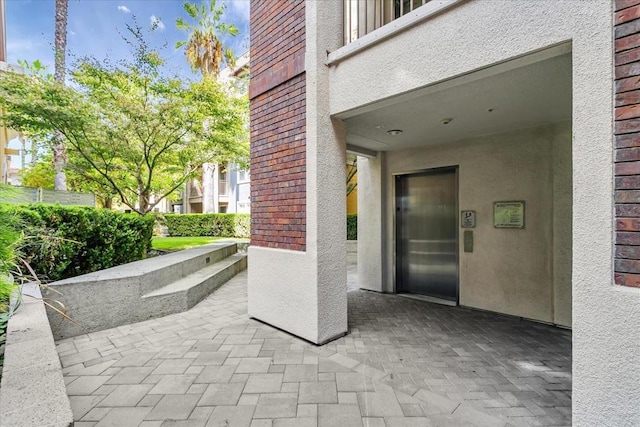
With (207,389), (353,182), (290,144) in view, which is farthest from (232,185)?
(207,389)

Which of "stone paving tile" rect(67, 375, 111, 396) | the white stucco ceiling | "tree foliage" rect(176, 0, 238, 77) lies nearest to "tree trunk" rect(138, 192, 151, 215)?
"stone paving tile" rect(67, 375, 111, 396)

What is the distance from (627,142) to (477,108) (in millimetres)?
1992

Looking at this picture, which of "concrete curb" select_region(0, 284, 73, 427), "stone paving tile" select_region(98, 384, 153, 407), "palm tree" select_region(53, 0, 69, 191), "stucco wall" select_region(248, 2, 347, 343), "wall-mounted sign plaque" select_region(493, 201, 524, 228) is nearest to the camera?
"concrete curb" select_region(0, 284, 73, 427)

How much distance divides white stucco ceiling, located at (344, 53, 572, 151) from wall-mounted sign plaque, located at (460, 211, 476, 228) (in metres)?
1.29

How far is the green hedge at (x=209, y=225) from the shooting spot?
16.4 m

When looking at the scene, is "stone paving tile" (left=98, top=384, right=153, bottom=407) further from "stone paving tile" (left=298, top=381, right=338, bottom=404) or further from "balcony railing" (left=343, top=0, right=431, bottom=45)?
"balcony railing" (left=343, top=0, right=431, bottom=45)

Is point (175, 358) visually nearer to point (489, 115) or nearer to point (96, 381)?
point (96, 381)

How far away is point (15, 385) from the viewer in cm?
152

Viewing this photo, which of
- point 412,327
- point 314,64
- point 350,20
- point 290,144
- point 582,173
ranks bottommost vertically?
point 412,327

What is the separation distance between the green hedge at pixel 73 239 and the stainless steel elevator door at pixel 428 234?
543 centimetres

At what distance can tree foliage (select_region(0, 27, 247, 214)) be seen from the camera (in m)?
6.16

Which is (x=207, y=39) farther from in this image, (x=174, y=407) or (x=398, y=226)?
(x=174, y=407)

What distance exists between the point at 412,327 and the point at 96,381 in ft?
12.2

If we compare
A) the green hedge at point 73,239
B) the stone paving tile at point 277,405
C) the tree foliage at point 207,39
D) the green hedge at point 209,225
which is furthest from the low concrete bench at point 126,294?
the tree foliage at point 207,39
